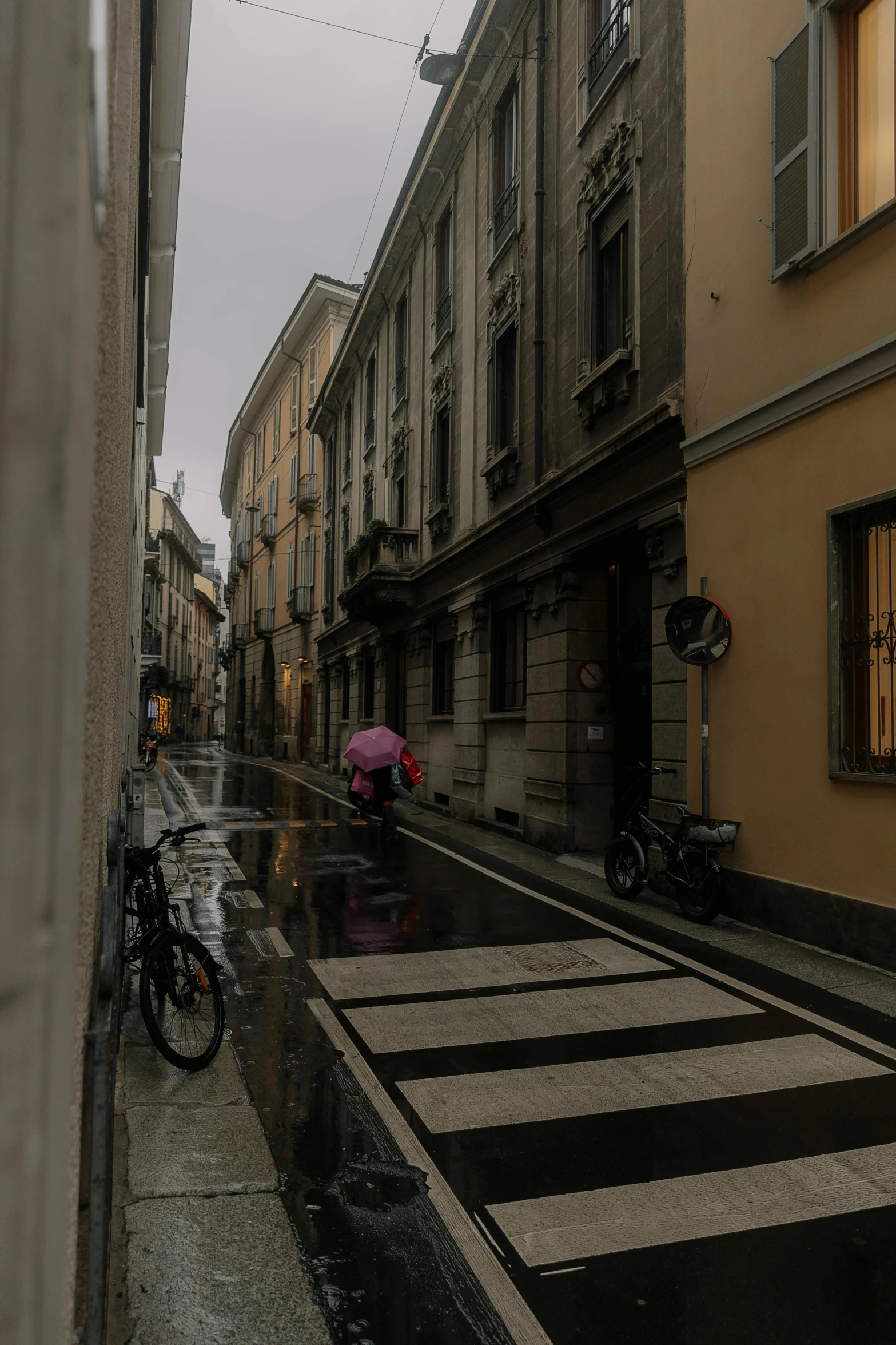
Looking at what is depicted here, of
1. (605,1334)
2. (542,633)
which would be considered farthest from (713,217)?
(605,1334)

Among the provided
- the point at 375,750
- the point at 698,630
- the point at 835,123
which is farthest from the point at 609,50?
the point at 375,750

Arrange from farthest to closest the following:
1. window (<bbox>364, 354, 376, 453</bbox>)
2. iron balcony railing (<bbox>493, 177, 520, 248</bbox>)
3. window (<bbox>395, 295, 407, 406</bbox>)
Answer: window (<bbox>364, 354, 376, 453</bbox>), window (<bbox>395, 295, 407, 406</bbox>), iron balcony railing (<bbox>493, 177, 520, 248</bbox>)

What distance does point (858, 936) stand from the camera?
712 centimetres

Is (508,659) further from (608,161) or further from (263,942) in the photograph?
(263,942)

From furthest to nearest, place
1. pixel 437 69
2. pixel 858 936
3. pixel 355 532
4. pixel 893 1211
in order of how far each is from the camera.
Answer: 1. pixel 355 532
2. pixel 437 69
3. pixel 858 936
4. pixel 893 1211

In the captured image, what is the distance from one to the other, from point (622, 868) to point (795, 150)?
22.0ft

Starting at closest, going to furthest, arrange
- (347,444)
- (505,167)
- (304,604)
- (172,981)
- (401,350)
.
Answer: (172,981) < (505,167) < (401,350) < (347,444) < (304,604)

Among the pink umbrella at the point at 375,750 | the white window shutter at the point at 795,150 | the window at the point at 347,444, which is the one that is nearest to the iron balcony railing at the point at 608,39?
the white window shutter at the point at 795,150

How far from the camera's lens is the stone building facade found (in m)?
10.8

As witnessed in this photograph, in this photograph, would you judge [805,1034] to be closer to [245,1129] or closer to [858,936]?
[858,936]

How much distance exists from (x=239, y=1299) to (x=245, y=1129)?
125 centimetres

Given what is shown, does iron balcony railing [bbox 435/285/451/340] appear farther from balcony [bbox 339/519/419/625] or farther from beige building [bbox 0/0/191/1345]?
beige building [bbox 0/0/191/1345]

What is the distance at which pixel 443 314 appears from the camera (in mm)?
20016

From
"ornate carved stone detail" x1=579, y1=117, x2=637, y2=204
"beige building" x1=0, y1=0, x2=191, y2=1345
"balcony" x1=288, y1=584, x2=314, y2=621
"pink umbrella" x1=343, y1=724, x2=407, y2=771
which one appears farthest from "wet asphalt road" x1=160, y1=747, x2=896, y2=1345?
"balcony" x1=288, y1=584, x2=314, y2=621
